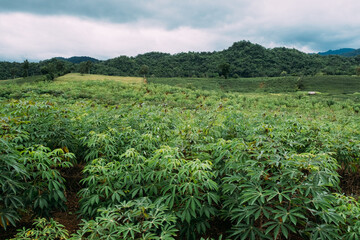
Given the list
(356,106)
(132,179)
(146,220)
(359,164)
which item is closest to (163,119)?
(132,179)

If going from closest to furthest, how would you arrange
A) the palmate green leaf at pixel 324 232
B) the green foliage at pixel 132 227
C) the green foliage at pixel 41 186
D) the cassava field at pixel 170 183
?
the green foliage at pixel 132 227
the palmate green leaf at pixel 324 232
the cassava field at pixel 170 183
the green foliage at pixel 41 186

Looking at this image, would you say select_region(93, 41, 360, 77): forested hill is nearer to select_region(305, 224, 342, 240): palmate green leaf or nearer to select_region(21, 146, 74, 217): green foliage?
select_region(305, 224, 342, 240): palmate green leaf

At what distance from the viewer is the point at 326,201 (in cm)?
232

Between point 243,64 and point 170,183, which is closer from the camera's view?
point 170,183

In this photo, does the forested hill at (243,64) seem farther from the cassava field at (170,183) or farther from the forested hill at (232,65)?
the cassava field at (170,183)

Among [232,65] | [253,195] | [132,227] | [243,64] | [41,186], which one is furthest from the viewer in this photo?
[243,64]

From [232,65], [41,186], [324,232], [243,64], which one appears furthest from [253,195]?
[243,64]

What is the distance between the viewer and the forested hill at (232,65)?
71.5 m

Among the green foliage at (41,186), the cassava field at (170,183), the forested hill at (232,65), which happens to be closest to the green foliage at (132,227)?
the cassava field at (170,183)

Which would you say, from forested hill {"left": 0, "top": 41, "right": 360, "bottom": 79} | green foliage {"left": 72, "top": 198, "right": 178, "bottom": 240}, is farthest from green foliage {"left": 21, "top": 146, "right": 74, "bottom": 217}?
forested hill {"left": 0, "top": 41, "right": 360, "bottom": 79}

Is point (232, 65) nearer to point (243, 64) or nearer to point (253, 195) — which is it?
point (243, 64)

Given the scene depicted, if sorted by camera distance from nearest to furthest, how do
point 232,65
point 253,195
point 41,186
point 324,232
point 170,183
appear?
point 324,232
point 253,195
point 170,183
point 41,186
point 232,65

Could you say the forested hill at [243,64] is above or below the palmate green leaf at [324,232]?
above

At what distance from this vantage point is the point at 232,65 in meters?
82.0
